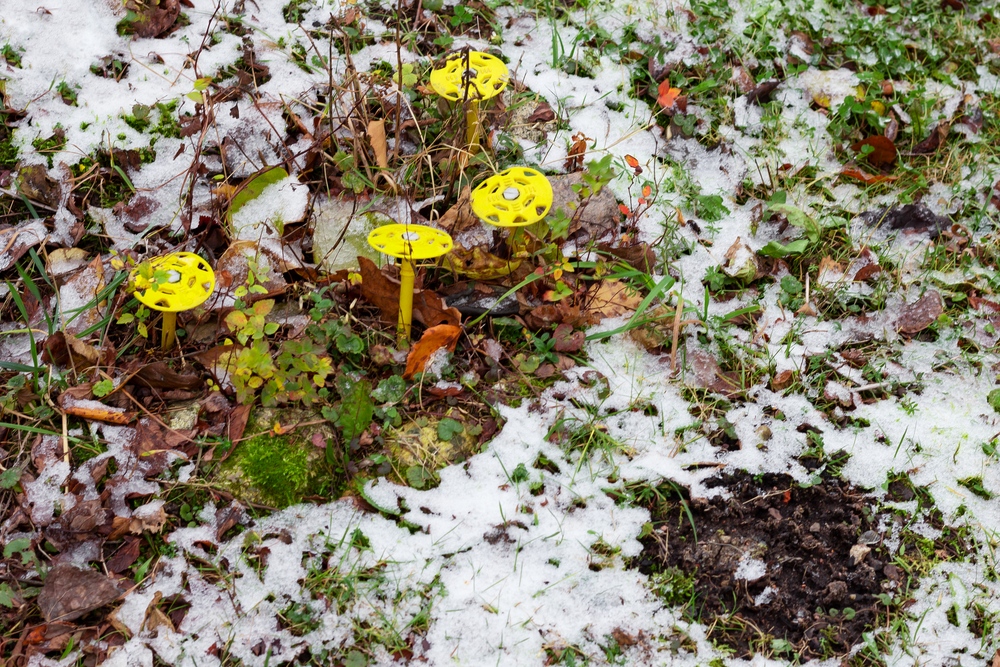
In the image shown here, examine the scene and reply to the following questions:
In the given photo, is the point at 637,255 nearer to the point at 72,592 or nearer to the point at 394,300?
the point at 394,300

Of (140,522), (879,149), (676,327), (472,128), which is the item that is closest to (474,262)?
(472,128)

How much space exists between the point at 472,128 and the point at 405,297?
36.0 inches

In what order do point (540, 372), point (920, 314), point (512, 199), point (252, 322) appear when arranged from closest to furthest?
point (252, 322), point (512, 199), point (540, 372), point (920, 314)

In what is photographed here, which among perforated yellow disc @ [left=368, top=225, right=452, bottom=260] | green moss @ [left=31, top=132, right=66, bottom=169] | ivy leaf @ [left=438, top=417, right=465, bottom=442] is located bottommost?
ivy leaf @ [left=438, top=417, right=465, bottom=442]

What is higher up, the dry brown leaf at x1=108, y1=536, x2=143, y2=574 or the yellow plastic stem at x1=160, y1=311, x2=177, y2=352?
the yellow plastic stem at x1=160, y1=311, x2=177, y2=352

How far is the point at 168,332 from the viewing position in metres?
2.38

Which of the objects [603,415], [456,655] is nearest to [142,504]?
[456,655]

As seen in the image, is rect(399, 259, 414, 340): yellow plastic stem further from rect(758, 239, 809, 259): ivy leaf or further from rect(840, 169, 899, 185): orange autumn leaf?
rect(840, 169, 899, 185): orange autumn leaf

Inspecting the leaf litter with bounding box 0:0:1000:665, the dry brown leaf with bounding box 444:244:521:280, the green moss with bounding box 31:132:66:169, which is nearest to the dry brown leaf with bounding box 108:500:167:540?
the leaf litter with bounding box 0:0:1000:665

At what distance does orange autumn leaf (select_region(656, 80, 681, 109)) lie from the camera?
3182 mm

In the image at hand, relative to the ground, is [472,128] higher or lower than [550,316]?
higher

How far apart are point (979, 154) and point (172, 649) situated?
4.06 m

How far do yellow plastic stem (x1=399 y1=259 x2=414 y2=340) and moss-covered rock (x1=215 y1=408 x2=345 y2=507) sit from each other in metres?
0.45

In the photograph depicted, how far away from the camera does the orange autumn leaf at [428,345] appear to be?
2.42 meters
